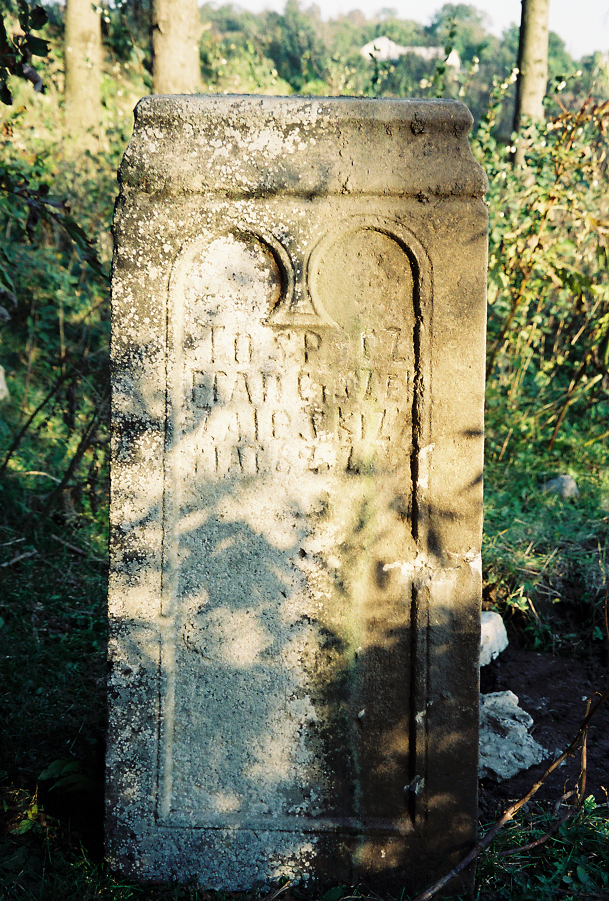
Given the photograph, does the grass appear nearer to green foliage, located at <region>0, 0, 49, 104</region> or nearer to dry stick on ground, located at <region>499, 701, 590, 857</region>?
dry stick on ground, located at <region>499, 701, 590, 857</region>

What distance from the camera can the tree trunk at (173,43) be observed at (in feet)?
16.6

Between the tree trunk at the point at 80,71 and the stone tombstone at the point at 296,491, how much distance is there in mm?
6717

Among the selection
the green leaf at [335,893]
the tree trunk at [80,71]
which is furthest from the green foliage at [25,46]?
the tree trunk at [80,71]

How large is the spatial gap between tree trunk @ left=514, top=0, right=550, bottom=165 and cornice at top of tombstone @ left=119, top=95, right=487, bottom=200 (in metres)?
4.91

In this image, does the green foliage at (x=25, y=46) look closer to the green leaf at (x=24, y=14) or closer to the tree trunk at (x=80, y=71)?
the green leaf at (x=24, y=14)

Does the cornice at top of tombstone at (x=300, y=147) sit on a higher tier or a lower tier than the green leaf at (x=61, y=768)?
higher

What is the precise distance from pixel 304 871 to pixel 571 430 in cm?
407

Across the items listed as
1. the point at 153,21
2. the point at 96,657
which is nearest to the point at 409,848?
the point at 96,657

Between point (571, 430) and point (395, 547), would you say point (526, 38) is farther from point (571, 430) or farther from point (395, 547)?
point (395, 547)

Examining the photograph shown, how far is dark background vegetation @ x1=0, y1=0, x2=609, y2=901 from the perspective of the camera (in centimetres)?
194

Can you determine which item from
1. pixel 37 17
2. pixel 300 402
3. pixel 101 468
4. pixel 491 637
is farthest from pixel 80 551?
pixel 37 17

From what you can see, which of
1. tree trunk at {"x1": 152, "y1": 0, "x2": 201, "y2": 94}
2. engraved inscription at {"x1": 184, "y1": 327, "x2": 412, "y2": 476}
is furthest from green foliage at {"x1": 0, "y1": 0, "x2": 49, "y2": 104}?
tree trunk at {"x1": 152, "y1": 0, "x2": 201, "y2": 94}

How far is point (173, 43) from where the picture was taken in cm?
511

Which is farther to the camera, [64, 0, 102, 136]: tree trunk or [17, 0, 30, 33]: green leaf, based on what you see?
[64, 0, 102, 136]: tree trunk
